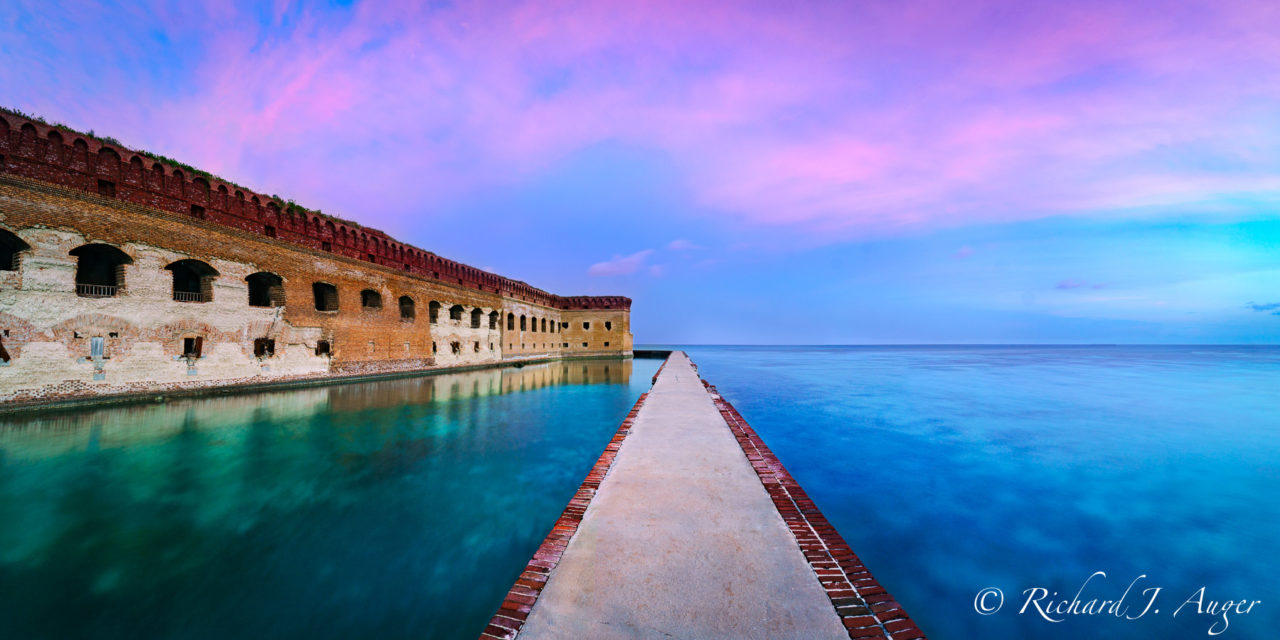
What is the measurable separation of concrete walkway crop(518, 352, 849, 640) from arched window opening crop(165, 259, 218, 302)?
14424 mm

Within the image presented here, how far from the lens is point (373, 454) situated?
6.93 meters

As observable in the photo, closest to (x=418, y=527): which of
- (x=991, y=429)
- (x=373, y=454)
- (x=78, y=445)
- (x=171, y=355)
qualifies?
(x=373, y=454)

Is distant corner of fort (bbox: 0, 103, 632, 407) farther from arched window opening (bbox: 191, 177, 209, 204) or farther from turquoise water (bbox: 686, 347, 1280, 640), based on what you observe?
turquoise water (bbox: 686, 347, 1280, 640)

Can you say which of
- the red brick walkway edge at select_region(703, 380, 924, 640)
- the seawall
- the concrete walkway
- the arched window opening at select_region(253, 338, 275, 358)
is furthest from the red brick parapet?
the red brick walkway edge at select_region(703, 380, 924, 640)

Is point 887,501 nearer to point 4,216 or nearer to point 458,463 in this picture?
point 458,463

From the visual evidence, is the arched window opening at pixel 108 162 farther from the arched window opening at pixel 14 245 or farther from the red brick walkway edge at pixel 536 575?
the red brick walkway edge at pixel 536 575

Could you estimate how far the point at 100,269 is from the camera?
435 inches

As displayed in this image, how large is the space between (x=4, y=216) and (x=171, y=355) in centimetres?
394

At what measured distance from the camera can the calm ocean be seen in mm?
3309

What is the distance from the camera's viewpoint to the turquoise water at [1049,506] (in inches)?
146

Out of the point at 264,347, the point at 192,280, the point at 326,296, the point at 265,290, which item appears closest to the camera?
the point at 192,280

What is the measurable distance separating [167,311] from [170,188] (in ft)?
10.9

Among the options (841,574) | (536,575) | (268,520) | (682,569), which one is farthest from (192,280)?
→ (841,574)

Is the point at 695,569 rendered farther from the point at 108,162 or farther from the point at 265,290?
the point at 265,290
